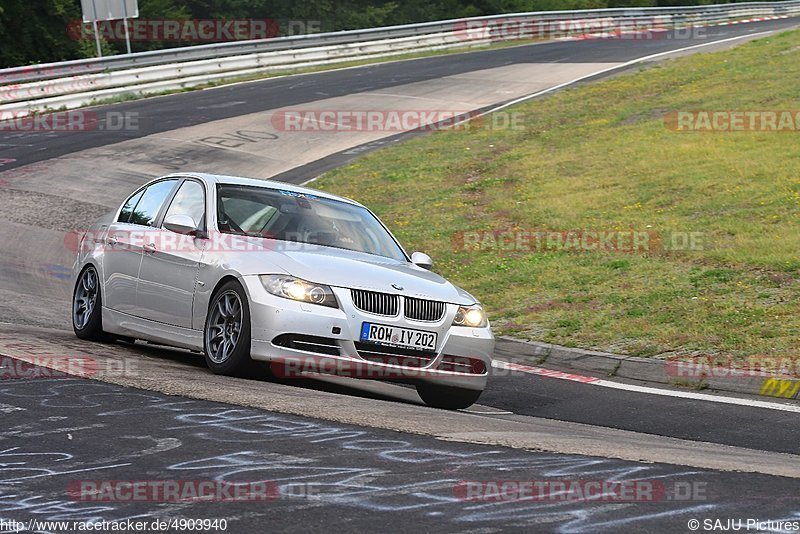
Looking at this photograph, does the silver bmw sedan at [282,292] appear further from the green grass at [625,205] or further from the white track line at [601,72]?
the white track line at [601,72]

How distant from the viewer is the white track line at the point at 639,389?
8.97 m

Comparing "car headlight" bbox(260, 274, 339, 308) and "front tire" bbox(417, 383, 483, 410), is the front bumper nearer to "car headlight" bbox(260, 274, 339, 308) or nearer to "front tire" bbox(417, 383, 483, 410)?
"car headlight" bbox(260, 274, 339, 308)

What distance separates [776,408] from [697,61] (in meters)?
25.3

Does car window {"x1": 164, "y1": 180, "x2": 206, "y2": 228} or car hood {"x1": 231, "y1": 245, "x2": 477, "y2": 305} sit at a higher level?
car window {"x1": 164, "y1": 180, "x2": 206, "y2": 228}

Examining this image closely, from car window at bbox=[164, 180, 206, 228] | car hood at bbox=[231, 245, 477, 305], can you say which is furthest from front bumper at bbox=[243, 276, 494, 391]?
car window at bbox=[164, 180, 206, 228]

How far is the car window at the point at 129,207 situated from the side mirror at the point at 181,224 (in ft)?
4.88

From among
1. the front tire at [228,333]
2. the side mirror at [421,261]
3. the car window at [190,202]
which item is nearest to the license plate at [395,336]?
the front tire at [228,333]

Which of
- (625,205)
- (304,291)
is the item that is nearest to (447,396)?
(304,291)

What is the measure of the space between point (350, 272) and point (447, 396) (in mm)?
1277

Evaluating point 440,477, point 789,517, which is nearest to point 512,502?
point 440,477

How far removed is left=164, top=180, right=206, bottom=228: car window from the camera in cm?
966

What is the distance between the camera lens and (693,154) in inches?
793

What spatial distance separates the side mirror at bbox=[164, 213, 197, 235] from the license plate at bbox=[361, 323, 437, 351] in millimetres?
1783

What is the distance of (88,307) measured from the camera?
35.2ft
